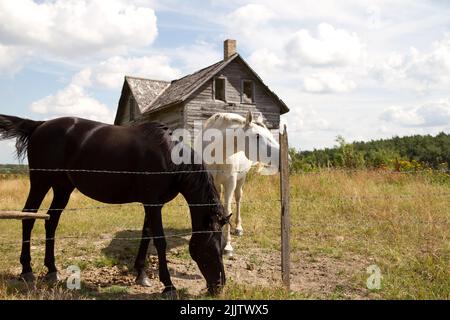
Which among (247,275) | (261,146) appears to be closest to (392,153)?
(261,146)

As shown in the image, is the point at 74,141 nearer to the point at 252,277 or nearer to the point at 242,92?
the point at 252,277

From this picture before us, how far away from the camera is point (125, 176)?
15.2 ft

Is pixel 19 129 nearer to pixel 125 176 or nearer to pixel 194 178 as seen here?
pixel 125 176

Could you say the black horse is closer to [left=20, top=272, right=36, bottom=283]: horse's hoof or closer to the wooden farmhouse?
[left=20, top=272, right=36, bottom=283]: horse's hoof

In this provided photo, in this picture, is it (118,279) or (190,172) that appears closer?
(190,172)

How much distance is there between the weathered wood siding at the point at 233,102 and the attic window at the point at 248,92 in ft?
0.54

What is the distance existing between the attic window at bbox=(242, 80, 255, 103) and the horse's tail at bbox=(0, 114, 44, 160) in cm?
1621

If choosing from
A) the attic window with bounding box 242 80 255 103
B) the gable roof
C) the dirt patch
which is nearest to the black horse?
the dirt patch

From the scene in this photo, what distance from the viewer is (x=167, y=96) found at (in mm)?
21266

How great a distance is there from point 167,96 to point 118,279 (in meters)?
17.1

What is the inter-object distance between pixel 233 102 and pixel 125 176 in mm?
16008
